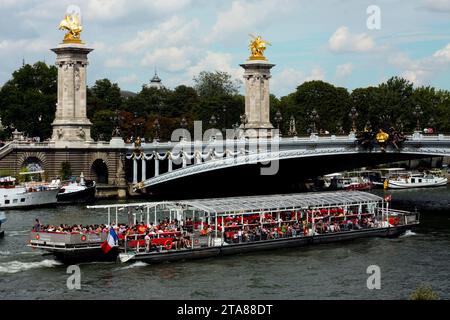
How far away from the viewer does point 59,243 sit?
4441cm

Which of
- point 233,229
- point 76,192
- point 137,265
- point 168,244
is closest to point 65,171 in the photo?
point 76,192

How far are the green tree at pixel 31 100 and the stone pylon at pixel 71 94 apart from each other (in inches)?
832

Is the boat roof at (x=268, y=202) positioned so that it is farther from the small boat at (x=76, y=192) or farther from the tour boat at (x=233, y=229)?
the small boat at (x=76, y=192)

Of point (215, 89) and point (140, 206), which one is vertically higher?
point (215, 89)

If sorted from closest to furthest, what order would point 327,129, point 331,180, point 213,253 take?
point 213,253
point 331,180
point 327,129

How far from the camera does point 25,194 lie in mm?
73062

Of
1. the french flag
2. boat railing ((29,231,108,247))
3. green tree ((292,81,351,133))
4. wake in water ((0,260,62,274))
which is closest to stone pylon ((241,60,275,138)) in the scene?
green tree ((292,81,351,133))

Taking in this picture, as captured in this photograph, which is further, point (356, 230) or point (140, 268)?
point (356, 230)

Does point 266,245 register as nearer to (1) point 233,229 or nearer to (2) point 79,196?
(1) point 233,229

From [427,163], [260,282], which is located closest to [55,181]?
[260,282]

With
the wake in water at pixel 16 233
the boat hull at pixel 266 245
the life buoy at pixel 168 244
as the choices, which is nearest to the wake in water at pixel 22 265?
the boat hull at pixel 266 245

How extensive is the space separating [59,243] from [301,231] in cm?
1368

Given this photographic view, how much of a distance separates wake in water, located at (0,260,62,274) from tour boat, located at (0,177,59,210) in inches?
1077

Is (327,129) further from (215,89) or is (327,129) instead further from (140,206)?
(140,206)
